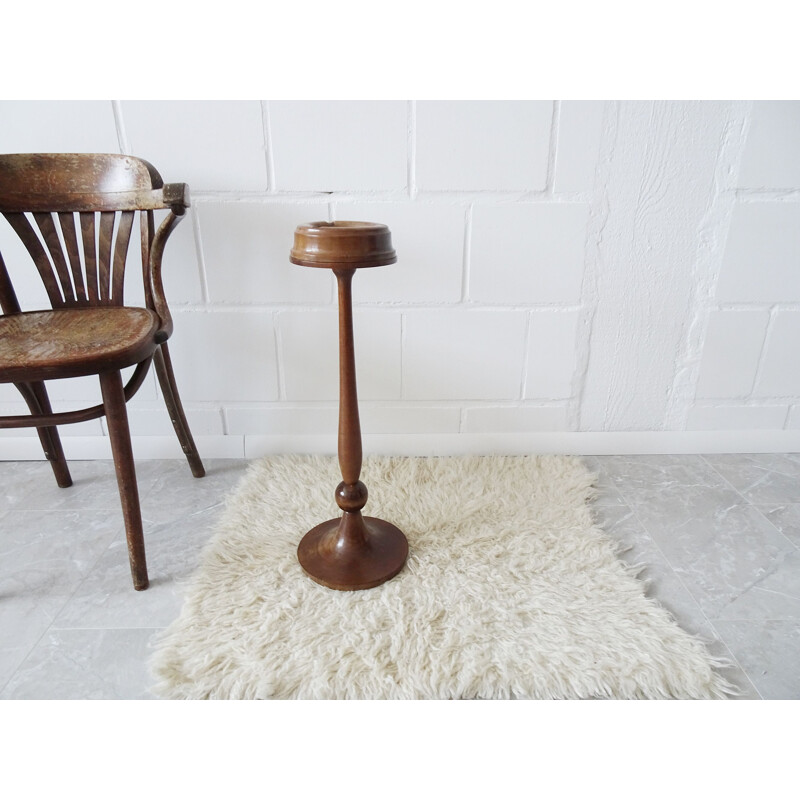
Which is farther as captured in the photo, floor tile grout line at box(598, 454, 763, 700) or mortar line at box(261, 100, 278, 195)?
mortar line at box(261, 100, 278, 195)

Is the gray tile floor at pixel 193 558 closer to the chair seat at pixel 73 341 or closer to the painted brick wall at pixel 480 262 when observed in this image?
the painted brick wall at pixel 480 262

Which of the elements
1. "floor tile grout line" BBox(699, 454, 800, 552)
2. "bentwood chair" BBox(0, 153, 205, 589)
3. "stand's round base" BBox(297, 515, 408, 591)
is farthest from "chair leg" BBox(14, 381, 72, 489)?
"floor tile grout line" BBox(699, 454, 800, 552)

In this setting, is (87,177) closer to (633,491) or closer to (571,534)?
(571,534)

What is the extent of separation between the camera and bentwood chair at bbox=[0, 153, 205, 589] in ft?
3.53

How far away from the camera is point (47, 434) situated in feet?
4.78

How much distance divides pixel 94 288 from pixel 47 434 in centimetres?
43

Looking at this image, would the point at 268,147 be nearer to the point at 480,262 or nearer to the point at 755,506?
the point at 480,262

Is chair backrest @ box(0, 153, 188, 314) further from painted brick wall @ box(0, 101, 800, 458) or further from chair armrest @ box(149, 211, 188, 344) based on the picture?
painted brick wall @ box(0, 101, 800, 458)

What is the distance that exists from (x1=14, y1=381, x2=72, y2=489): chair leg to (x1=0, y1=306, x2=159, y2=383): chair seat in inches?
7.7

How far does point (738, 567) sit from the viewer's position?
124 cm

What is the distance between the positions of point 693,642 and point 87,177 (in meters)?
1.66

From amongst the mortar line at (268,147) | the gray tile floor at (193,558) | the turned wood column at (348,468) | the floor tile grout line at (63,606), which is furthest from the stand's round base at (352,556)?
the mortar line at (268,147)

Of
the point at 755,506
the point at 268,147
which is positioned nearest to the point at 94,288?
the point at 268,147
